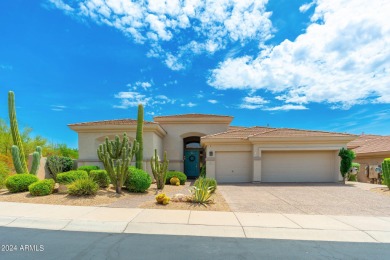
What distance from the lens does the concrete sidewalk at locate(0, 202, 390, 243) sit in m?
5.62

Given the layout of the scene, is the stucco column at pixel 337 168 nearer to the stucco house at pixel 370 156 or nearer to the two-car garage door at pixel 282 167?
the two-car garage door at pixel 282 167

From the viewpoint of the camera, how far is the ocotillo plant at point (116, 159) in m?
10.1

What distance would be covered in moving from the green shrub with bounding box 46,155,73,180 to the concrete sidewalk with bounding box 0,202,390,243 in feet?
25.1

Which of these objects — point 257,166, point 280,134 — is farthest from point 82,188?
point 280,134

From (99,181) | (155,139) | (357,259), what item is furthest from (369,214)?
(155,139)

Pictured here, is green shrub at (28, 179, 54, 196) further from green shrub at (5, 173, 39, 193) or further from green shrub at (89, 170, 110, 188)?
green shrub at (89, 170, 110, 188)

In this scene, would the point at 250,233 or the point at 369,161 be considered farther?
the point at 369,161

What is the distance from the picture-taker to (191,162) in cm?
2095

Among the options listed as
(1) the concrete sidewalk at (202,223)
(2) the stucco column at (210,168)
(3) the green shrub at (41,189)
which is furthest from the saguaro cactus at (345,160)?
(3) the green shrub at (41,189)

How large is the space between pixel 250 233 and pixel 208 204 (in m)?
3.04

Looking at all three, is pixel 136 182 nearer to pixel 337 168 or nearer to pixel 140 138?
pixel 140 138

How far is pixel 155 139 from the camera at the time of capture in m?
16.8

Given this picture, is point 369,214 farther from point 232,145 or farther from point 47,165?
point 47,165

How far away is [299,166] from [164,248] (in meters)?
14.1
